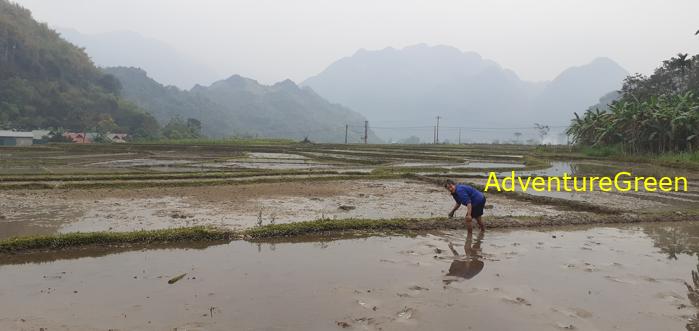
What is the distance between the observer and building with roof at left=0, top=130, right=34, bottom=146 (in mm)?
55844

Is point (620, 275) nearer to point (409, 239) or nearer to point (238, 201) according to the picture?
point (409, 239)

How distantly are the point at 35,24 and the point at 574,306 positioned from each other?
117097mm

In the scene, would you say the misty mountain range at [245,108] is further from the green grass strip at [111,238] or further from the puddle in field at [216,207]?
the green grass strip at [111,238]

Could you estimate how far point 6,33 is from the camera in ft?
265

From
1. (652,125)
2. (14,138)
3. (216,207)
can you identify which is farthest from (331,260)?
(14,138)

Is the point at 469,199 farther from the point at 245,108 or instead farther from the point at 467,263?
the point at 245,108

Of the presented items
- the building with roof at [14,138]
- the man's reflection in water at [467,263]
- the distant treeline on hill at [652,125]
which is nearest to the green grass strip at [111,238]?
the man's reflection in water at [467,263]

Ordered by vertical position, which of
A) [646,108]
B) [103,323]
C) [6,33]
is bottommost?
[103,323]

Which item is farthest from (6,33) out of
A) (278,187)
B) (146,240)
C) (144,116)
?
(146,240)

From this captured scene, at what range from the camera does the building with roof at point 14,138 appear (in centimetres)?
5584

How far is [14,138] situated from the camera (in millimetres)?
56688

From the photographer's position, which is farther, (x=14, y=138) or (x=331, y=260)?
(x=14, y=138)

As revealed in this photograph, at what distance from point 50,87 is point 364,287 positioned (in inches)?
3439

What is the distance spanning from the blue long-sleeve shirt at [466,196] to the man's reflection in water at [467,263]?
3.10 feet
